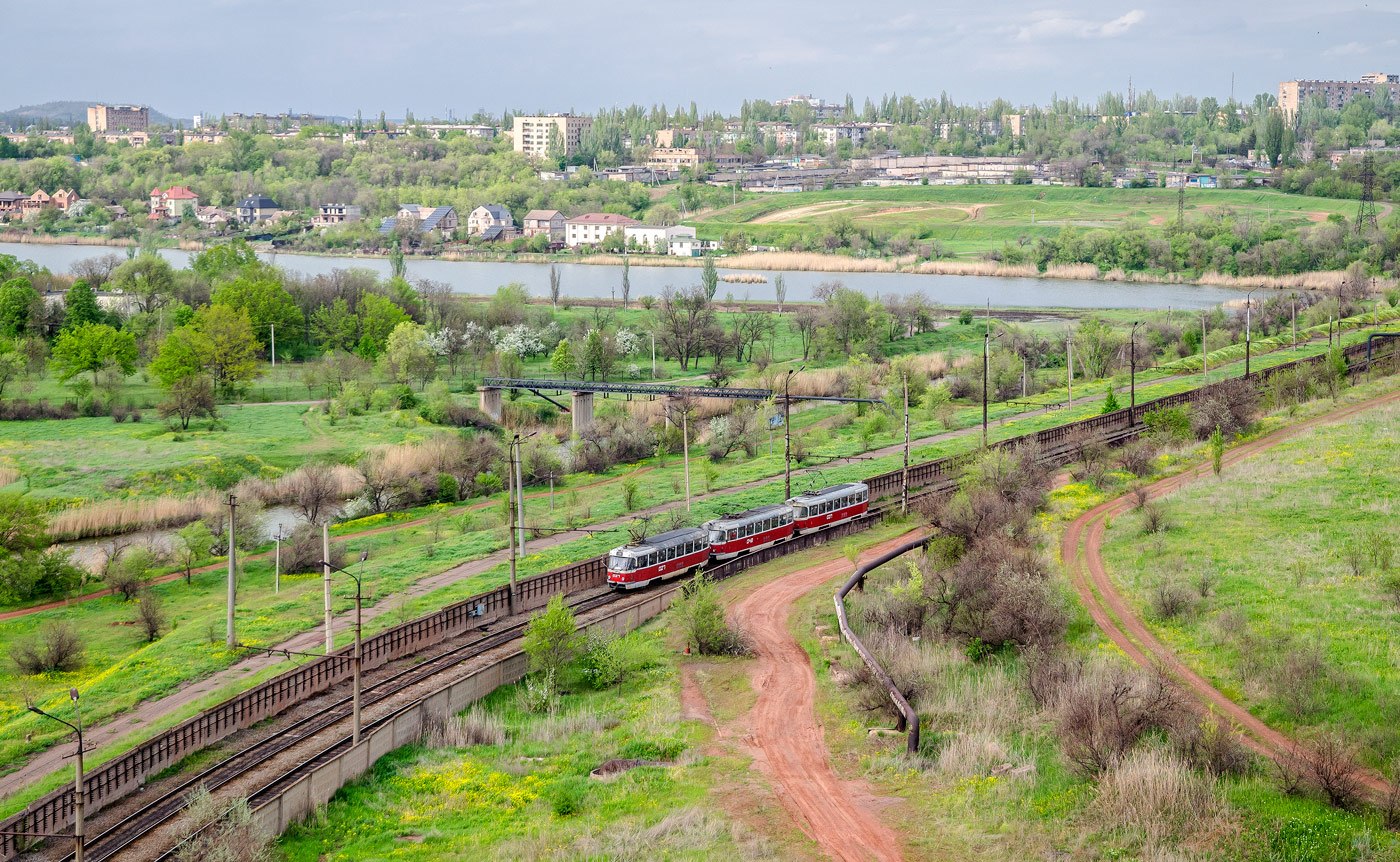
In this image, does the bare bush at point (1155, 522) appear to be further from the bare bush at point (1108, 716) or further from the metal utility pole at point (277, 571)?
the metal utility pole at point (277, 571)

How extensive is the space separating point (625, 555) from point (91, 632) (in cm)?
1712

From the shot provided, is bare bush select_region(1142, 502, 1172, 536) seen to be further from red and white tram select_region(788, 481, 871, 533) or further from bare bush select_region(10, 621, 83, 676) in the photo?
bare bush select_region(10, 621, 83, 676)

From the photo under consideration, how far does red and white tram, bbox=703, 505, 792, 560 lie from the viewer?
137ft

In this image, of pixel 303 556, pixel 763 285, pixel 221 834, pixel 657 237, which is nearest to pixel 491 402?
pixel 303 556

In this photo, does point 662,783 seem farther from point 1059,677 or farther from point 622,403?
point 622,403

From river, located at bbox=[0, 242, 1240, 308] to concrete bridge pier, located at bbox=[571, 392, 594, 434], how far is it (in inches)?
A: 2153

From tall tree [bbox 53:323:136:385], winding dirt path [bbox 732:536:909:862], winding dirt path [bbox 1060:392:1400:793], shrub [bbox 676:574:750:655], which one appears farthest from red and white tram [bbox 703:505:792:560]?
tall tree [bbox 53:323:136:385]

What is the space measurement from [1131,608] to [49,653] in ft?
99.7

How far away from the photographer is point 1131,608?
1304 inches

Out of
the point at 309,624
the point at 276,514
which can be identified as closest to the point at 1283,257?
the point at 276,514

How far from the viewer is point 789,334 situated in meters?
105

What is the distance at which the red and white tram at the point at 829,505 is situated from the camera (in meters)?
44.2

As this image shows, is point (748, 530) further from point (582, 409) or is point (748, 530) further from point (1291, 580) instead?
point (582, 409)

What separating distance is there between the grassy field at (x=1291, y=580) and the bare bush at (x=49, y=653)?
99.4ft
